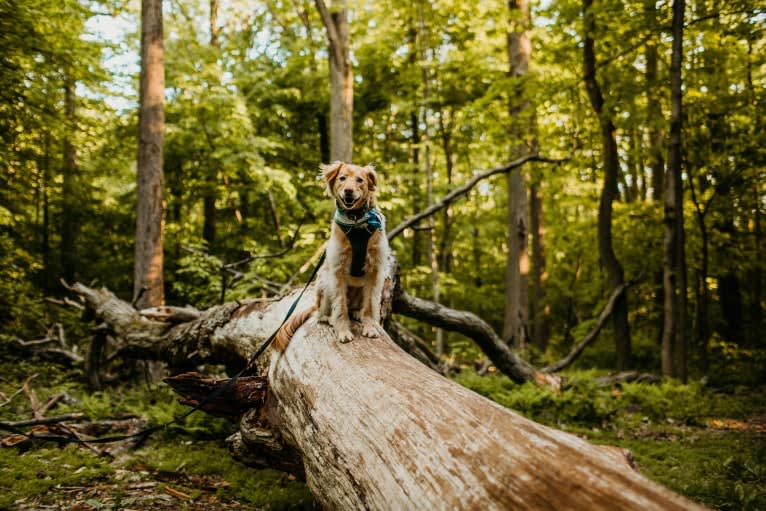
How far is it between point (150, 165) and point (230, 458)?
18.7 feet

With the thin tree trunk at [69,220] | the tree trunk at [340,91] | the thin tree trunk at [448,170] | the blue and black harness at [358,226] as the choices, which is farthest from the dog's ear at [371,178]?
the thin tree trunk at [448,170]

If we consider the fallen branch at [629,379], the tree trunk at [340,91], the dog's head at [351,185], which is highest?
the tree trunk at [340,91]

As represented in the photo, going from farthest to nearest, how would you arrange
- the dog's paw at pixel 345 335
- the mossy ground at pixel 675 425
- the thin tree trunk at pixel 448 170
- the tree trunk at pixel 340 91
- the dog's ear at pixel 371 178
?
the thin tree trunk at pixel 448 170 < the tree trunk at pixel 340 91 < the mossy ground at pixel 675 425 < the dog's ear at pixel 371 178 < the dog's paw at pixel 345 335

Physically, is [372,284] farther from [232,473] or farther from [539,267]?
[539,267]

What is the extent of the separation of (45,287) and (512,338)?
535 inches

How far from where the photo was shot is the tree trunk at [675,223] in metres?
8.49

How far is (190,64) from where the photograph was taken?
11.9 metres

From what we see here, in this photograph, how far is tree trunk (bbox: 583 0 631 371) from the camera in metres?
10.2

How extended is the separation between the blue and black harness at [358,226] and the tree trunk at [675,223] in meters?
7.58

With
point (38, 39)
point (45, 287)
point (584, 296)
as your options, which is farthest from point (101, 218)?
point (584, 296)

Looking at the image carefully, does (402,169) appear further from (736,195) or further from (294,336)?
(294,336)

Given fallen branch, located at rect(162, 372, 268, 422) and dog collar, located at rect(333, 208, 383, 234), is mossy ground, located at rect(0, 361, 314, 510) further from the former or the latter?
dog collar, located at rect(333, 208, 383, 234)

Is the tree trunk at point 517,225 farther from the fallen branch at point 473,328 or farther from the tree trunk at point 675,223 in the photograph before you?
the fallen branch at point 473,328

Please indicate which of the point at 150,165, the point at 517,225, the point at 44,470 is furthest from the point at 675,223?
the point at 44,470
